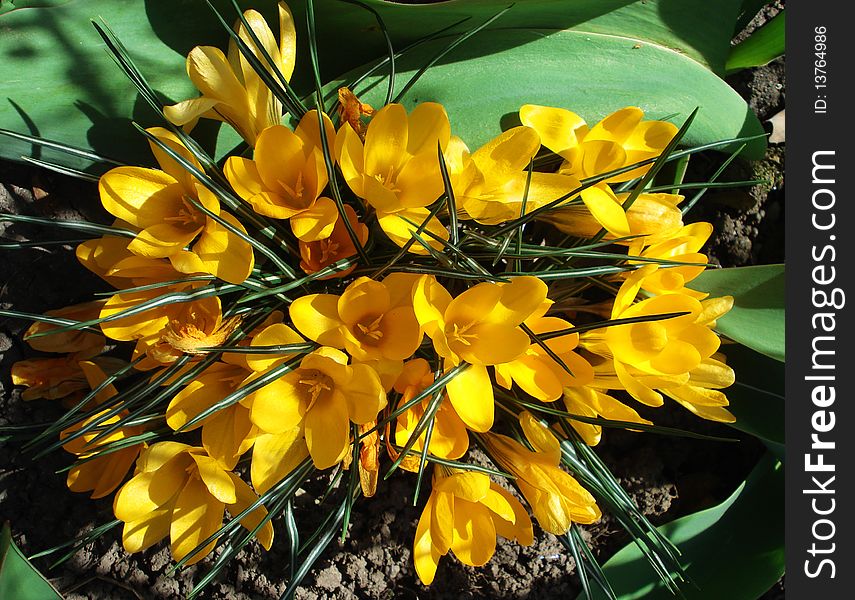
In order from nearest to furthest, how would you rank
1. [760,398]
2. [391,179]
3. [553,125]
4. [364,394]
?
1. [364,394]
2. [391,179]
3. [553,125]
4. [760,398]

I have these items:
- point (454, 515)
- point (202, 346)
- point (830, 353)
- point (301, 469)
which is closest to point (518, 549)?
point (454, 515)

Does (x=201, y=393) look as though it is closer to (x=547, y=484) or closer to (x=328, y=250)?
(x=328, y=250)

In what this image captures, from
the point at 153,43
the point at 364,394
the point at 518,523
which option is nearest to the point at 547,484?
the point at 518,523

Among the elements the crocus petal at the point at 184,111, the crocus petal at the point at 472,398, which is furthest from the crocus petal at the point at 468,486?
the crocus petal at the point at 184,111

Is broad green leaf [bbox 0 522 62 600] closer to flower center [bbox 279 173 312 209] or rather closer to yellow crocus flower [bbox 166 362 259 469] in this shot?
yellow crocus flower [bbox 166 362 259 469]

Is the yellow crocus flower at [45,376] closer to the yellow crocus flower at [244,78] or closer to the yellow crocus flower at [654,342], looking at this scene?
the yellow crocus flower at [244,78]

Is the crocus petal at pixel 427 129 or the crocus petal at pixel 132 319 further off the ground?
the crocus petal at pixel 427 129

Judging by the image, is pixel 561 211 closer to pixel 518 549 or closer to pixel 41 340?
pixel 518 549
